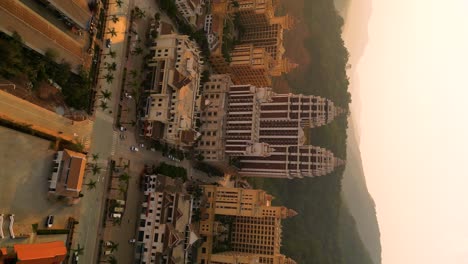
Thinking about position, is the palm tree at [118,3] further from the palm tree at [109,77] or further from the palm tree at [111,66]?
the palm tree at [109,77]

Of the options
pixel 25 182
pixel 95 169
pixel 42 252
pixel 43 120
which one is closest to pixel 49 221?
A: pixel 42 252

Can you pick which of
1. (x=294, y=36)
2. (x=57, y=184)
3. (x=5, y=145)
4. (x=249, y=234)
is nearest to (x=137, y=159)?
(x=57, y=184)

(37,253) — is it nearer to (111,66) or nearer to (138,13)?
(111,66)

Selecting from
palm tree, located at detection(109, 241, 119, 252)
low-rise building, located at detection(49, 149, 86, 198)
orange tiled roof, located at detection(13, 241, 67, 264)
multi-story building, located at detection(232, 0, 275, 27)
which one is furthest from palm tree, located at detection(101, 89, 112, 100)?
multi-story building, located at detection(232, 0, 275, 27)

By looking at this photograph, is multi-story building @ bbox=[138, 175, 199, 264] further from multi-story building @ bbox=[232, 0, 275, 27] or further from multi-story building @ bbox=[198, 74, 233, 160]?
multi-story building @ bbox=[232, 0, 275, 27]

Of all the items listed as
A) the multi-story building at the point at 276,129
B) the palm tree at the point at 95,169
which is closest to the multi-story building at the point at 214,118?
the multi-story building at the point at 276,129

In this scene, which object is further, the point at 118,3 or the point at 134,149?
the point at 134,149
